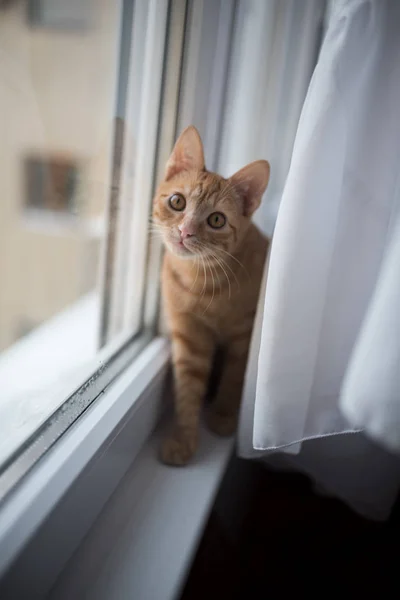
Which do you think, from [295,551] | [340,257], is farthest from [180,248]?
[295,551]

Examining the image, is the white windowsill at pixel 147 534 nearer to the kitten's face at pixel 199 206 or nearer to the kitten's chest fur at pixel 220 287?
the kitten's chest fur at pixel 220 287

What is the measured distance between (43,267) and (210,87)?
3.49 ft

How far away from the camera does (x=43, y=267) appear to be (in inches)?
63.0

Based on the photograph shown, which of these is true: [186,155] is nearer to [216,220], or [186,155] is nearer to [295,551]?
[216,220]

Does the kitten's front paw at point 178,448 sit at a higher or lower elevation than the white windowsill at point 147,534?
higher

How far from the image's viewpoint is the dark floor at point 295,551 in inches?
33.8

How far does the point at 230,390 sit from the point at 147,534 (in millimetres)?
352

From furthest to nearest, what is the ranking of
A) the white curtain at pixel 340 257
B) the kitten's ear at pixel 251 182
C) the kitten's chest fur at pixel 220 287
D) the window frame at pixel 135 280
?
1. the kitten's chest fur at pixel 220 287
2. the kitten's ear at pixel 251 182
3. the window frame at pixel 135 280
4. the white curtain at pixel 340 257

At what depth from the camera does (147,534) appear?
25.7 inches

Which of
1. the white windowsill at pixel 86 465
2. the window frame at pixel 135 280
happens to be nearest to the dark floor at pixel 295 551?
the white windowsill at pixel 86 465

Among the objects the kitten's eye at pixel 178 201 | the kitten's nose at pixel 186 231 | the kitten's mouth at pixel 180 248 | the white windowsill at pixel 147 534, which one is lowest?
A: the white windowsill at pixel 147 534

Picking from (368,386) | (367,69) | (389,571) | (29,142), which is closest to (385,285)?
(368,386)

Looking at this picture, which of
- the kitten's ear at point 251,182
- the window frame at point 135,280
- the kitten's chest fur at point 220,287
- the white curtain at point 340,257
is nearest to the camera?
the white curtain at point 340,257

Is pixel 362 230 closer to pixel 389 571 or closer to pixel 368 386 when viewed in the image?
pixel 368 386
